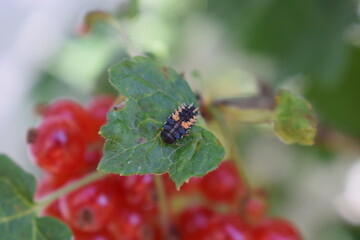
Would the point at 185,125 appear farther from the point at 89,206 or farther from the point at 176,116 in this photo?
the point at 89,206

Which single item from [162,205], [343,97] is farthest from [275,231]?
[343,97]

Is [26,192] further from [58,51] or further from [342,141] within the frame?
[58,51]

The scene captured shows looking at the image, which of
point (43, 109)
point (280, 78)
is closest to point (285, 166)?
point (280, 78)

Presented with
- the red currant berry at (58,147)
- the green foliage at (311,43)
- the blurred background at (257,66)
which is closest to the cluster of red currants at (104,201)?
the red currant berry at (58,147)

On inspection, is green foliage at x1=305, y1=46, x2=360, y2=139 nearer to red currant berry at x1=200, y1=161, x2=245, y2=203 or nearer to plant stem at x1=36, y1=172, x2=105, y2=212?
red currant berry at x1=200, y1=161, x2=245, y2=203

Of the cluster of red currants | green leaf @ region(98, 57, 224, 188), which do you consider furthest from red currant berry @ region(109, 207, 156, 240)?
Result: green leaf @ region(98, 57, 224, 188)

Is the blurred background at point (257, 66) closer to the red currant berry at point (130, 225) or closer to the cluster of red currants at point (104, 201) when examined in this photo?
the cluster of red currants at point (104, 201)
